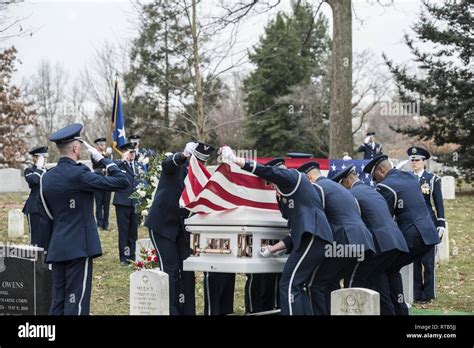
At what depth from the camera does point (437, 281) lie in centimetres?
1269

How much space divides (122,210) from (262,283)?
4985 millimetres

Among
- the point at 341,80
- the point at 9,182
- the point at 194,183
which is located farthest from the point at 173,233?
the point at 9,182

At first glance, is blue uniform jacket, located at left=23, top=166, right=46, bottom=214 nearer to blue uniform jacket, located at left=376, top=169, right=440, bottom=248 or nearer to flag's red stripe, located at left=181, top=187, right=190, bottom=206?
flag's red stripe, located at left=181, top=187, right=190, bottom=206

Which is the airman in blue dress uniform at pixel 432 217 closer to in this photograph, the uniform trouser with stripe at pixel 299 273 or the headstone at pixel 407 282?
the headstone at pixel 407 282

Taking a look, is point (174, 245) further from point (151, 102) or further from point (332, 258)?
point (151, 102)

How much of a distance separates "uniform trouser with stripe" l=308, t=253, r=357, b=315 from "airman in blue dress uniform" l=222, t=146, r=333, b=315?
33 cm

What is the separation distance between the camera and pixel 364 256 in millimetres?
8789

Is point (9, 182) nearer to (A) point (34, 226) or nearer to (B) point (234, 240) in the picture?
(A) point (34, 226)

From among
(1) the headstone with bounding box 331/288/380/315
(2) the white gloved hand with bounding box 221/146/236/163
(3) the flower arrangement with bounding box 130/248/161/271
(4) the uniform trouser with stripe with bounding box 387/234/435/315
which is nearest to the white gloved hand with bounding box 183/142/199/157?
(2) the white gloved hand with bounding box 221/146/236/163

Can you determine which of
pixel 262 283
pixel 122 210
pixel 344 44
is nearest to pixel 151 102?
pixel 344 44

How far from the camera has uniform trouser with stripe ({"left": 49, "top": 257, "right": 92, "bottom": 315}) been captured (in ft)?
27.1

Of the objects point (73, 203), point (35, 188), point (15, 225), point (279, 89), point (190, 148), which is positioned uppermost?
point (279, 89)

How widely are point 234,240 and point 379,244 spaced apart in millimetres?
1762
